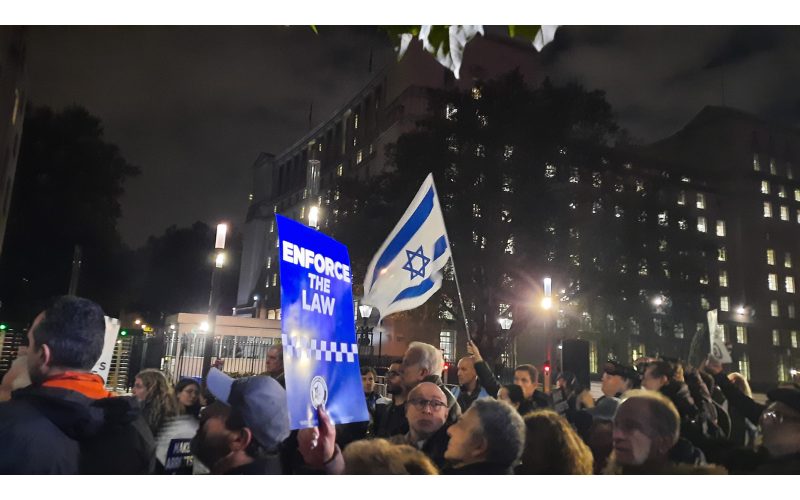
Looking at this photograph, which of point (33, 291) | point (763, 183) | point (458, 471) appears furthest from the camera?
point (763, 183)

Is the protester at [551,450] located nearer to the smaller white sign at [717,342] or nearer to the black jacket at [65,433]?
the black jacket at [65,433]

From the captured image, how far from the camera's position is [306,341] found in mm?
3703

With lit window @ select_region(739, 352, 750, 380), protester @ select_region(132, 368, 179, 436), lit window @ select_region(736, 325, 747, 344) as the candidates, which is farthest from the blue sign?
lit window @ select_region(736, 325, 747, 344)

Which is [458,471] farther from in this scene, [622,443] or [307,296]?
[307,296]

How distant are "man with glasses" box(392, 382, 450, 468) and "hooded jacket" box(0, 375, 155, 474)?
7.03 ft

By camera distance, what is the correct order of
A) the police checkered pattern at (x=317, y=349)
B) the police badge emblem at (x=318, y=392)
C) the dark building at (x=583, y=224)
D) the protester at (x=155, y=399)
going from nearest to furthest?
1. the police checkered pattern at (x=317, y=349)
2. the police badge emblem at (x=318, y=392)
3. the protester at (x=155, y=399)
4. the dark building at (x=583, y=224)

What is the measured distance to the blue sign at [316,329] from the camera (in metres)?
3.51

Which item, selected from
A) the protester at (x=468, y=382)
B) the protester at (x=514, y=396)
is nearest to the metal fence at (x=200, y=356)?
the protester at (x=468, y=382)

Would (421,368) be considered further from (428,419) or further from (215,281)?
(215,281)

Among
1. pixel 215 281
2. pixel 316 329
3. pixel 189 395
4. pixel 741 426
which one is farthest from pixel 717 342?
pixel 316 329

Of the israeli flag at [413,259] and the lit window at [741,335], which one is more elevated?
the lit window at [741,335]

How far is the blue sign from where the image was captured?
11.5 ft

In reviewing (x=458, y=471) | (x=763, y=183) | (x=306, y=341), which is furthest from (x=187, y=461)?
(x=763, y=183)
